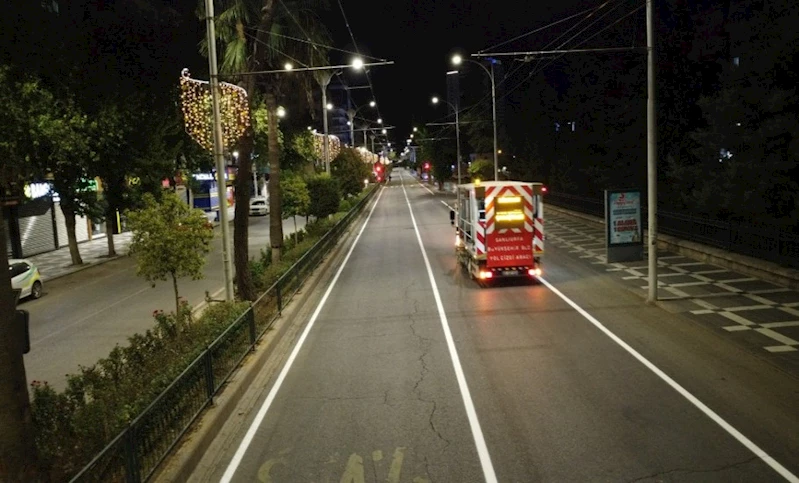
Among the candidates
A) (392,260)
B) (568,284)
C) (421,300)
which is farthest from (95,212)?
(568,284)

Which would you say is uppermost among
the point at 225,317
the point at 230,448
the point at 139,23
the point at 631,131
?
the point at 139,23

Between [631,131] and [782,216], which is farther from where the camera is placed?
[631,131]

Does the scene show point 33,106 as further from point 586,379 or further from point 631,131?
point 631,131

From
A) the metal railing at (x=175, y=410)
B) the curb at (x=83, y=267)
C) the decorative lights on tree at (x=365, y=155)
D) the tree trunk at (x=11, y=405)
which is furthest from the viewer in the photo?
the decorative lights on tree at (x=365, y=155)

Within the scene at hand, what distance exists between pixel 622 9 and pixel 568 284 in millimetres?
20663

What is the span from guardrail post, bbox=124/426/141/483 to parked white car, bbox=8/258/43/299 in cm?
1605

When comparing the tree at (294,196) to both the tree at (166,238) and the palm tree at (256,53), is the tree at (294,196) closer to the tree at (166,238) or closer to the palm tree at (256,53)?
the palm tree at (256,53)

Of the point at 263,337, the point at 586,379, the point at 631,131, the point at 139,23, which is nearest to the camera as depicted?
the point at 586,379

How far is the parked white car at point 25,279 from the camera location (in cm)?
1995

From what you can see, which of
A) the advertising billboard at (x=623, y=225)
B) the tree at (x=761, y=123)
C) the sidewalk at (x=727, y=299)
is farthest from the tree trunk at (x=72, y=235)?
the tree at (x=761, y=123)

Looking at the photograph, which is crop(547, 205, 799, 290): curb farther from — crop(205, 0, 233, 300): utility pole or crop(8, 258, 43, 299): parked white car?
crop(8, 258, 43, 299): parked white car

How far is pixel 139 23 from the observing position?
26.7 meters

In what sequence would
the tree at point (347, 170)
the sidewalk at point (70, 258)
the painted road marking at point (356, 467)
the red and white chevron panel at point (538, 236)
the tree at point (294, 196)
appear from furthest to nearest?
the tree at point (347, 170) → the tree at point (294, 196) → the sidewalk at point (70, 258) → the red and white chevron panel at point (538, 236) → the painted road marking at point (356, 467)

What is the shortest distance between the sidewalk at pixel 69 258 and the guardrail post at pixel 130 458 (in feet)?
63.3
